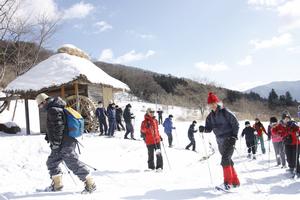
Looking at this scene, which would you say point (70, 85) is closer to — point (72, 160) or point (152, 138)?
point (152, 138)

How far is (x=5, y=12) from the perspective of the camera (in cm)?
2459

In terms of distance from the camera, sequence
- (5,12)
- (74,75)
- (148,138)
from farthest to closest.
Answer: (5,12), (74,75), (148,138)

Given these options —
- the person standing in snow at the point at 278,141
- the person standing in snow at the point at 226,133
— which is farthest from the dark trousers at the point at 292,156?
the person standing in snow at the point at 226,133

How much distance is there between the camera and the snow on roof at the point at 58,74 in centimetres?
1881

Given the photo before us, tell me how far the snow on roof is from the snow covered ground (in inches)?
169

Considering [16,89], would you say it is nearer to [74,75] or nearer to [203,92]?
[74,75]

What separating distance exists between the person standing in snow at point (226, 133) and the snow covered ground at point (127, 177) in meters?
0.28

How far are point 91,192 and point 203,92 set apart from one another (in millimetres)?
55747

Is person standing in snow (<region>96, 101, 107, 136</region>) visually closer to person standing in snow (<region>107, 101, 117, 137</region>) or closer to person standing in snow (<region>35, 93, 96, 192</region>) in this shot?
person standing in snow (<region>107, 101, 117, 137</region>)

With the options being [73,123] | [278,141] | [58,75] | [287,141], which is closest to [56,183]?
[73,123]

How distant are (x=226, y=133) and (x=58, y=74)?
13779mm

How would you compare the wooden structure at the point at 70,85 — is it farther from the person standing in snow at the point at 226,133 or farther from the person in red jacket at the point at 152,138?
the person standing in snow at the point at 226,133

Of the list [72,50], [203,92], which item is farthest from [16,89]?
[203,92]

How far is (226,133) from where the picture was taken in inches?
284
